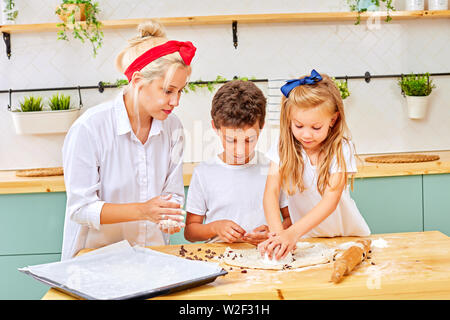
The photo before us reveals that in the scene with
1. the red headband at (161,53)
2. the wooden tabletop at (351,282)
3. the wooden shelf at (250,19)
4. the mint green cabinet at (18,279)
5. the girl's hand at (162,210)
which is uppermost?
the wooden shelf at (250,19)

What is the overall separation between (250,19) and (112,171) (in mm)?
780

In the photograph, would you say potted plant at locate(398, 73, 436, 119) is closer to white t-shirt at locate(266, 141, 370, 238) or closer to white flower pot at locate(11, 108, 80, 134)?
white t-shirt at locate(266, 141, 370, 238)

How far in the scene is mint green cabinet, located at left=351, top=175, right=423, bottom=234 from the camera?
3.79 ft

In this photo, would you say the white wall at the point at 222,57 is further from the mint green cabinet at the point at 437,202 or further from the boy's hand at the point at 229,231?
the boy's hand at the point at 229,231

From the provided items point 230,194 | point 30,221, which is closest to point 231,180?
point 230,194

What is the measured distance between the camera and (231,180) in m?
0.94

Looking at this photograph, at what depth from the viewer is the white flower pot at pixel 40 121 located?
4.77ft

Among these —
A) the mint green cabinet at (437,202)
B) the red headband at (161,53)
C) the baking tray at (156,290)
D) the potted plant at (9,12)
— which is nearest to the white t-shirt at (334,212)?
the red headband at (161,53)

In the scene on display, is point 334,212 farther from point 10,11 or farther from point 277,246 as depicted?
point 10,11

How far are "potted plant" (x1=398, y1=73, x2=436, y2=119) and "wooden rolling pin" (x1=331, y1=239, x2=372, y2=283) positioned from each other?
1.88 ft

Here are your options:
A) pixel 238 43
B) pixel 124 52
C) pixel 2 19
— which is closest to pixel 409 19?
pixel 238 43

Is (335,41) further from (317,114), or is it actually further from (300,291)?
(300,291)

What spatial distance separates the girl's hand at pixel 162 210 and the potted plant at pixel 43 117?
2.82 ft

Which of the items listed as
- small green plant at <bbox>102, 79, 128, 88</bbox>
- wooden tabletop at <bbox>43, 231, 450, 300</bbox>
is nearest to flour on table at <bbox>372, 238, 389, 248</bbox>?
wooden tabletop at <bbox>43, 231, 450, 300</bbox>
